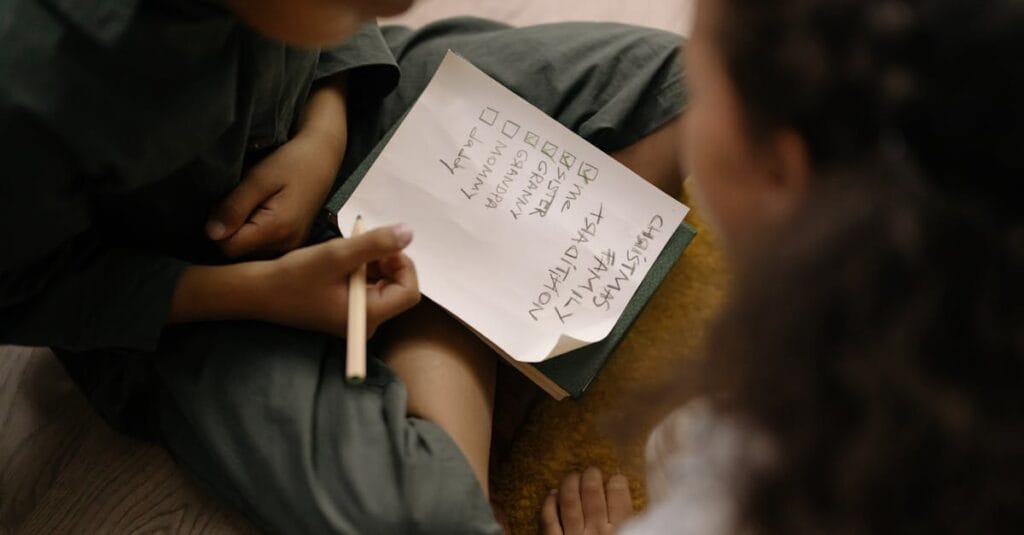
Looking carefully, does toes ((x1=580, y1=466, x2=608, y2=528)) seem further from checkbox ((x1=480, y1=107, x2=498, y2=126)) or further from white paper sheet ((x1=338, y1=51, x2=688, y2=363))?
checkbox ((x1=480, y1=107, x2=498, y2=126))

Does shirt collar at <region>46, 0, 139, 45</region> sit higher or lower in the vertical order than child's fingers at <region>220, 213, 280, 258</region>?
higher

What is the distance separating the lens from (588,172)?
754mm

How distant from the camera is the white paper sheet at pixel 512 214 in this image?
0.71 metres

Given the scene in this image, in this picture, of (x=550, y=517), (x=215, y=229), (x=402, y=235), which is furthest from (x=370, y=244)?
(x=550, y=517)

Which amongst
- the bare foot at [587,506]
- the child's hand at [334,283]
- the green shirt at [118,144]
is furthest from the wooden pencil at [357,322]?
the bare foot at [587,506]

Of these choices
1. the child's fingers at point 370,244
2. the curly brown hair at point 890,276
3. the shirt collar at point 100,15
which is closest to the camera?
the curly brown hair at point 890,276

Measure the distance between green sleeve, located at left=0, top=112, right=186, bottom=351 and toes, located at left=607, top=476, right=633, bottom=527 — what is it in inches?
15.9

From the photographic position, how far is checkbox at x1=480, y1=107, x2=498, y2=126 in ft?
2.47

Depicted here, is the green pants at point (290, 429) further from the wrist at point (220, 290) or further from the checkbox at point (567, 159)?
the checkbox at point (567, 159)

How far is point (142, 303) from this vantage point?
61 centimetres

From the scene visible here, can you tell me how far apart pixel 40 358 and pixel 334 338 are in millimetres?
305

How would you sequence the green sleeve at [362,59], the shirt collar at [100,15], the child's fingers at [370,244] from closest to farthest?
the shirt collar at [100,15] < the child's fingers at [370,244] < the green sleeve at [362,59]

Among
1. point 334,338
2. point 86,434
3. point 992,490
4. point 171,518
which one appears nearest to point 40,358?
point 86,434

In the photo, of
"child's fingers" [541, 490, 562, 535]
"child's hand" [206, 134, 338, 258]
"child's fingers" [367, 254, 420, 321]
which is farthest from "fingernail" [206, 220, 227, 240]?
"child's fingers" [541, 490, 562, 535]
